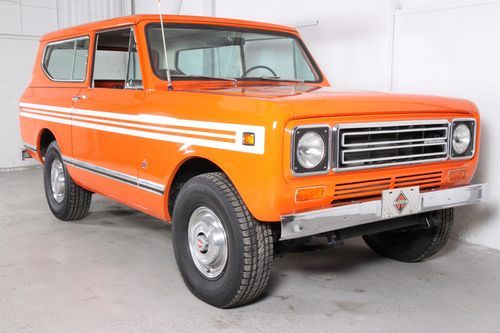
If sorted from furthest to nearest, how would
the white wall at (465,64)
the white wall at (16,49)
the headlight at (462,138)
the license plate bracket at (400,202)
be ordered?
the white wall at (16,49) → the white wall at (465,64) → the headlight at (462,138) → the license plate bracket at (400,202)

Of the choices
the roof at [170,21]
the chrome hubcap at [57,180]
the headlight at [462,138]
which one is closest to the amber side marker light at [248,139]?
the headlight at [462,138]

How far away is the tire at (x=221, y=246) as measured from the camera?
9.27 feet

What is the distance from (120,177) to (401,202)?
2.02 meters

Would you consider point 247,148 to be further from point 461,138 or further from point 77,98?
point 77,98

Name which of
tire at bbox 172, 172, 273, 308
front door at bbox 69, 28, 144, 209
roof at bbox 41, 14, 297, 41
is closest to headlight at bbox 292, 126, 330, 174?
tire at bbox 172, 172, 273, 308

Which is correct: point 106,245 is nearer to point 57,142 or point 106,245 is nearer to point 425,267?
point 57,142

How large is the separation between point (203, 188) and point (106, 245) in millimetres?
1776

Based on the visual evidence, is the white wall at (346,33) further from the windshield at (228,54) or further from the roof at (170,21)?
the roof at (170,21)

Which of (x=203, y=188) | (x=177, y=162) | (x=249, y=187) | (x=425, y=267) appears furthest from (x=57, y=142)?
(x=425, y=267)

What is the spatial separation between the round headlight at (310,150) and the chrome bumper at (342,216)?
25 centimetres

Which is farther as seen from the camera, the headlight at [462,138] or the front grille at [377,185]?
the headlight at [462,138]

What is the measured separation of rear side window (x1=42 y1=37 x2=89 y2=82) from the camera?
4.50 metres

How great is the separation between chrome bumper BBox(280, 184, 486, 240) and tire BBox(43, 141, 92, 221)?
2.87 meters

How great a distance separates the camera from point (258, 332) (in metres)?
2.83
